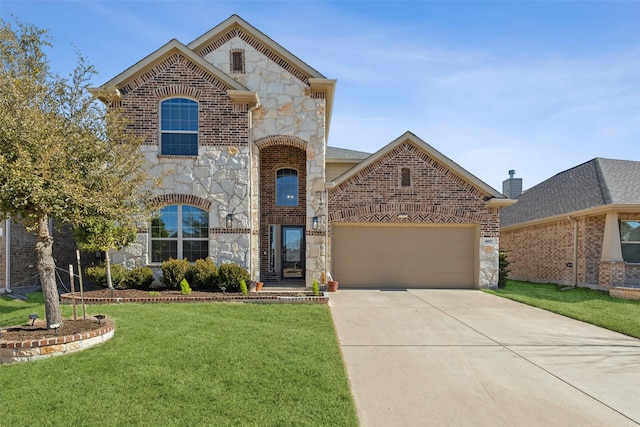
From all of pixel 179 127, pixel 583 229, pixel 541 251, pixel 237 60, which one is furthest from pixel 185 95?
pixel 541 251

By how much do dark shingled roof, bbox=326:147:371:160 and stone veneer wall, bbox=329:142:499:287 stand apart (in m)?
2.80

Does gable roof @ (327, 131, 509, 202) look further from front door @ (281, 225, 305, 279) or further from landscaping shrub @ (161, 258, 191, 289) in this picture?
Result: landscaping shrub @ (161, 258, 191, 289)

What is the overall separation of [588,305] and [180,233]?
12.4 m

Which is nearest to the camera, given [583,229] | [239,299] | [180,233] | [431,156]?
[239,299]

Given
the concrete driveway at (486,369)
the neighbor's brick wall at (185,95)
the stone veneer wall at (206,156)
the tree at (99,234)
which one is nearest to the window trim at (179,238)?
the stone veneer wall at (206,156)

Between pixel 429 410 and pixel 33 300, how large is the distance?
418 inches

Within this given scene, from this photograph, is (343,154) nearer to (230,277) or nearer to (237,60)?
(237,60)

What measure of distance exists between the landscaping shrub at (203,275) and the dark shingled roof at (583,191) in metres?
13.5

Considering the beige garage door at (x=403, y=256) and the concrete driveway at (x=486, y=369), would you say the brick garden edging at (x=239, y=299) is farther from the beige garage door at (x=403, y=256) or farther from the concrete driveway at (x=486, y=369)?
the beige garage door at (x=403, y=256)

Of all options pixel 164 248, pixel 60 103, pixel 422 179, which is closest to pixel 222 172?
pixel 164 248

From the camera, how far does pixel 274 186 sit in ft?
46.9

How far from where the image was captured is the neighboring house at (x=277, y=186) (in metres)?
11.6

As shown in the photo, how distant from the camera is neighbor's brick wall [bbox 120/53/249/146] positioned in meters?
11.5

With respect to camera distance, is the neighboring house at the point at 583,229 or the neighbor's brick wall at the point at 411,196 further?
the neighbor's brick wall at the point at 411,196
